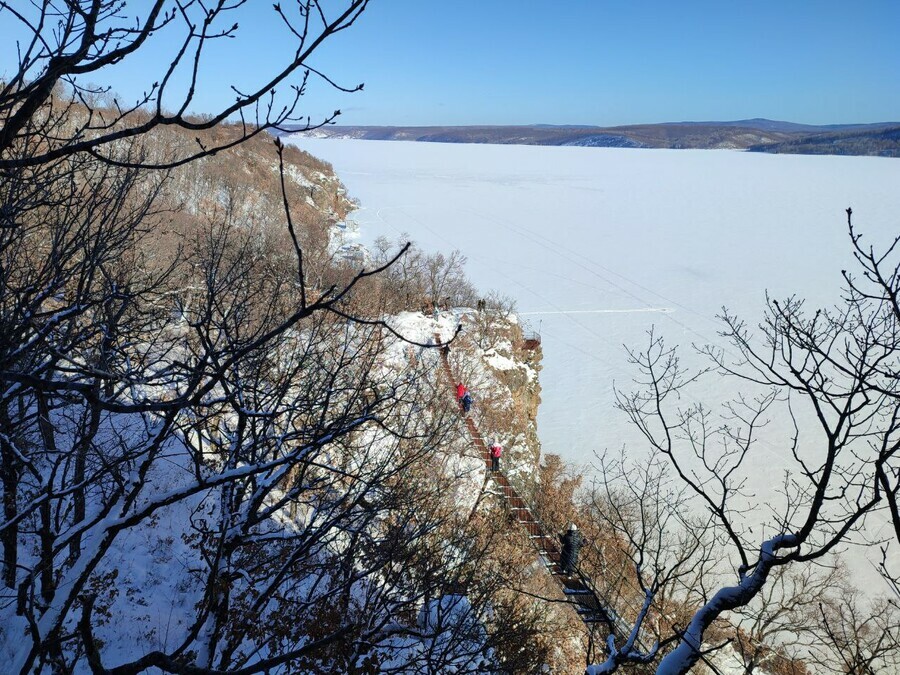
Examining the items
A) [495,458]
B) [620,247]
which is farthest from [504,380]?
[620,247]

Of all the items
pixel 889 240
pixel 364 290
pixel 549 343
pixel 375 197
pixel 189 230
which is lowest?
pixel 889 240

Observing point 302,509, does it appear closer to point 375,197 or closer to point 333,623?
point 333,623

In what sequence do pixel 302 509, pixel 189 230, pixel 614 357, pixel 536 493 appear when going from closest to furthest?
pixel 302 509, pixel 536 493, pixel 189 230, pixel 614 357

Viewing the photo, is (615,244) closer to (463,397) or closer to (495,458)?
(463,397)

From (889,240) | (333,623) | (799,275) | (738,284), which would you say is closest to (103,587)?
(333,623)

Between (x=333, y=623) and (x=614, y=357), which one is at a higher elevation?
(x=333, y=623)

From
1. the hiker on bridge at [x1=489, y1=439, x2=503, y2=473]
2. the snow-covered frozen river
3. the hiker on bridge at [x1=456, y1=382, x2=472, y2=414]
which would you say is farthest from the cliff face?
the snow-covered frozen river
